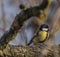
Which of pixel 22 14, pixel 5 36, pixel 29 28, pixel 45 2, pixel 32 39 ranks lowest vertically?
pixel 32 39

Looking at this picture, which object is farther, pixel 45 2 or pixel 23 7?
pixel 23 7

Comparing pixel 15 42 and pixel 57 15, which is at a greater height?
pixel 57 15

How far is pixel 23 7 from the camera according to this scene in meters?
1.96

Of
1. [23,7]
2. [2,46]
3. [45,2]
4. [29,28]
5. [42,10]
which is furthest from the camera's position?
[29,28]

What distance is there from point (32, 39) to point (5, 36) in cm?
145

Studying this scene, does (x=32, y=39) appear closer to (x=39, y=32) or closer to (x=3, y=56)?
(x=39, y=32)

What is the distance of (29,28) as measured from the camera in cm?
329

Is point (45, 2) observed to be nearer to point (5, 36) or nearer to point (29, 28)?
point (5, 36)

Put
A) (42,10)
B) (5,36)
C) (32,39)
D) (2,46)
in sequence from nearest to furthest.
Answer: (42,10), (5,36), (2,46), (32,39)

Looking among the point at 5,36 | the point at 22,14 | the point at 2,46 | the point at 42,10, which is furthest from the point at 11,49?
the point at 42,10

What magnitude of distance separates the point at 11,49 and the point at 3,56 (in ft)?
0.44

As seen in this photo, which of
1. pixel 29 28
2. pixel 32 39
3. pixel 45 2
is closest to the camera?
pixel 45 2

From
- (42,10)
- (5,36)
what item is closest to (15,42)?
(5,36)

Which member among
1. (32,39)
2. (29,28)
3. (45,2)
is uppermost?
(45,2)
